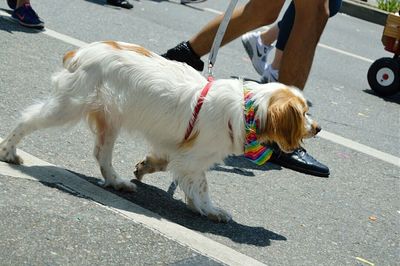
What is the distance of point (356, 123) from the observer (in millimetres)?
7477

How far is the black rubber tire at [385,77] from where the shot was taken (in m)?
8.72

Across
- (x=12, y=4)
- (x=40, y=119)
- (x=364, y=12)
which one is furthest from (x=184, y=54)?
(x=364, y=12)

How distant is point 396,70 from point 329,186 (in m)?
3.36

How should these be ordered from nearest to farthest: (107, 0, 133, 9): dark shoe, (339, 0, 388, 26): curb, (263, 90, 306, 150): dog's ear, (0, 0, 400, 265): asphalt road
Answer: (0, 0, 400, 265): asphalt road
(263, 90, 306, 150): dog's ear
(107, 0, 133, 9): dark shoe
(339, 0, 388, 26): curb

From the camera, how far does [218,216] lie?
4613 mm

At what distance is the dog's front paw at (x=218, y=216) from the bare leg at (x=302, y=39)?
64.7 inches

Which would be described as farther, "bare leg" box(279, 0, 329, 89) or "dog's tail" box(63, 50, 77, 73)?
"bare leg" box(279, 0, 329, 89)

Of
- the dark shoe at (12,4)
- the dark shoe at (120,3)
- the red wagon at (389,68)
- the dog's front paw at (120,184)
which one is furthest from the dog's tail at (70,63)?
the dark shoe at (120,3)

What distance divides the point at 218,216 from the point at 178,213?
24 centimetres

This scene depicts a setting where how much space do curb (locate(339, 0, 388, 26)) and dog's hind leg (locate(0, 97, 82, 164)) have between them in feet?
34.5

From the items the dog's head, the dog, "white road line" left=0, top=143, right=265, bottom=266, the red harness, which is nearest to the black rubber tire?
the dog

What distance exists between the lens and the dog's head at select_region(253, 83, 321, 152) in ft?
14.3

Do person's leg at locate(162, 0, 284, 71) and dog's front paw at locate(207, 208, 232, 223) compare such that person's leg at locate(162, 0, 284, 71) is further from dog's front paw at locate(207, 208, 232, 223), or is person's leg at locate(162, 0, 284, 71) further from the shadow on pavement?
the shadow on pavement

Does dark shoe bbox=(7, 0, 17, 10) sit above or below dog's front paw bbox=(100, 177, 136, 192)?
below
